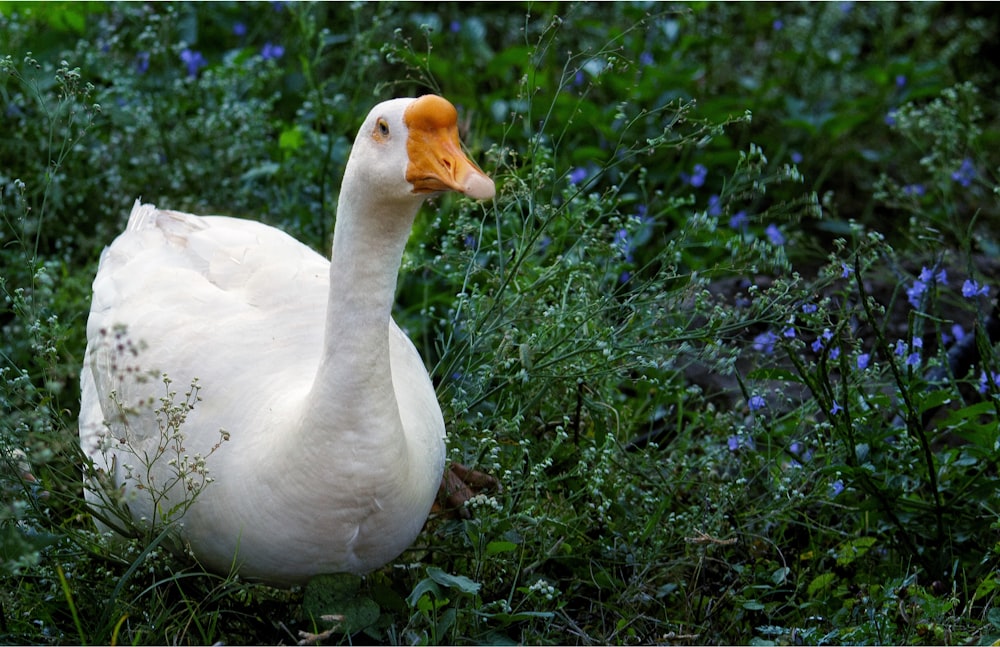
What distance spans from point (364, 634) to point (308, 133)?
220 cm

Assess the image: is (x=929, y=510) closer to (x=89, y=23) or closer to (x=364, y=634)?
(x=364, y=634)

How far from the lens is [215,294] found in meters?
3.04

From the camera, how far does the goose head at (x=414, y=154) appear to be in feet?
7.84

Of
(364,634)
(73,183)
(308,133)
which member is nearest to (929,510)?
(364,634)

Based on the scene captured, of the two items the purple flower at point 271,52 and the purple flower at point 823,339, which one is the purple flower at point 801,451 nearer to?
the purple flower at point 823,339

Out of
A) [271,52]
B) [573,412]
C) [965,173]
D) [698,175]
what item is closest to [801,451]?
[573,412]

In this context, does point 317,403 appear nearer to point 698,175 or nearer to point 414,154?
point 414,154

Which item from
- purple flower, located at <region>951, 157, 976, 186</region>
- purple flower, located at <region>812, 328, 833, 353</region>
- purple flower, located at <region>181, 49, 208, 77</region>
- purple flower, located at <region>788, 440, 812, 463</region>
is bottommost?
purple flower, located at <region>788, 440, 812, 463</region>

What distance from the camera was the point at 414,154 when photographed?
7.92ft

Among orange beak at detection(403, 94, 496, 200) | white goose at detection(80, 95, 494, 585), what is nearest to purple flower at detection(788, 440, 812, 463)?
white goose at detection(80, 95, 494, 585)

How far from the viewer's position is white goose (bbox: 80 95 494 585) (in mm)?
2461

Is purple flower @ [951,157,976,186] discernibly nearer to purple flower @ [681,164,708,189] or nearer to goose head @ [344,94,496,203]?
purple flower @ [681,164,708,189]

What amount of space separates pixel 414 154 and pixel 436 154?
0.04m

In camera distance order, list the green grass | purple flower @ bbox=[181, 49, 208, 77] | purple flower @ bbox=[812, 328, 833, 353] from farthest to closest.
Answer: purple flower @ bbox=[181, 49, 208, 77] < purple flower @ bbox=[812, 328, 833, 353] < the green grass
